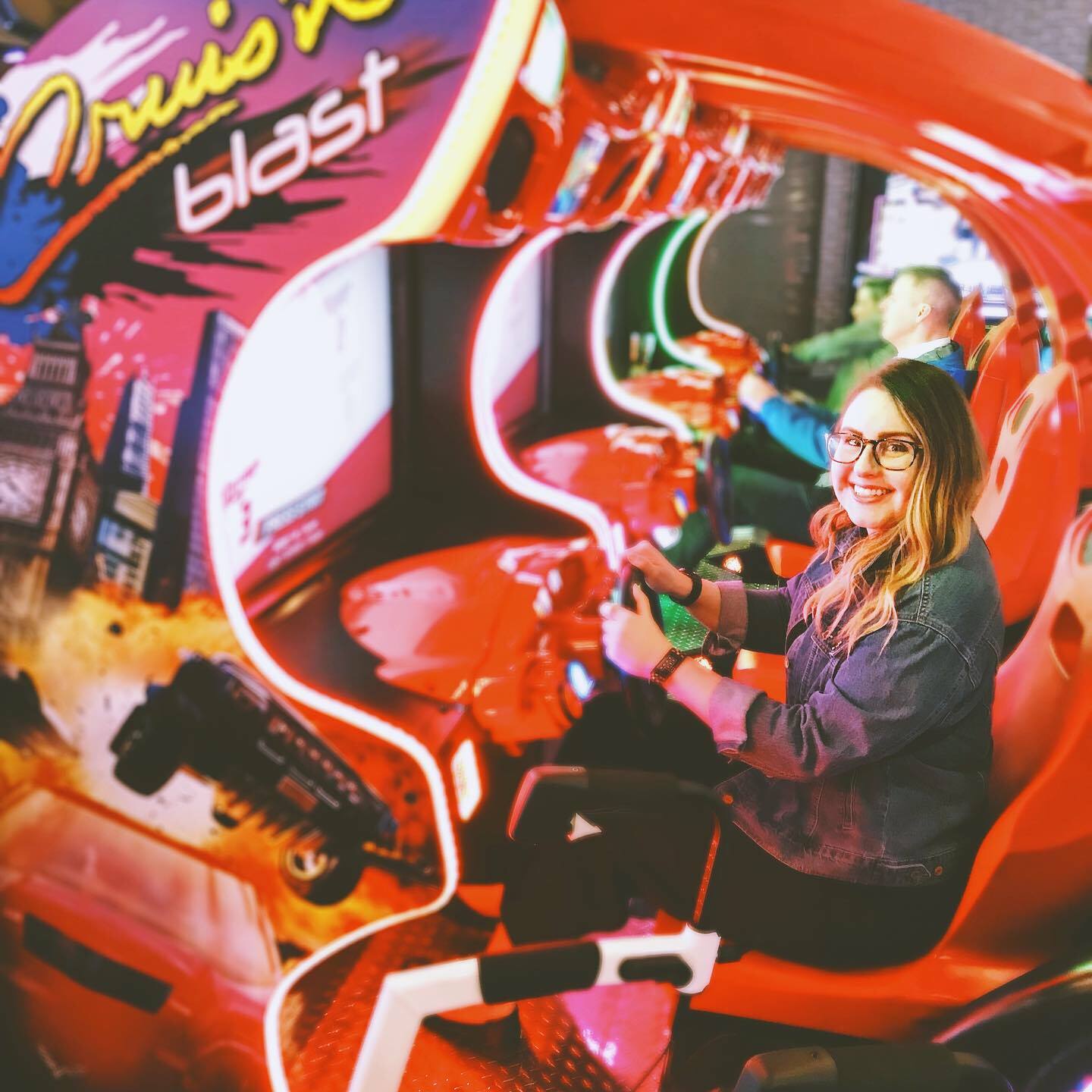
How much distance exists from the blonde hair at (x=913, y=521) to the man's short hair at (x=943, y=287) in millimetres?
122

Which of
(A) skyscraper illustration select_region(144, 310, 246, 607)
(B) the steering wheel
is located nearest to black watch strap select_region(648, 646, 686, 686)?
(B) the steering wheel

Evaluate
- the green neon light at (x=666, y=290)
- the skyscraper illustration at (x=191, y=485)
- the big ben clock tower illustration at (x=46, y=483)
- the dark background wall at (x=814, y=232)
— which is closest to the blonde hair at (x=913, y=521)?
the skyscraper illustration at (x=191, y=485)

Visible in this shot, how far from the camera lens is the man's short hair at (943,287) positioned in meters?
0.84

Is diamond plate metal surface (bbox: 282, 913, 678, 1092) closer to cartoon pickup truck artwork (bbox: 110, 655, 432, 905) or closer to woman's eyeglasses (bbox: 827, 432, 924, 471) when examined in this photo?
cartoon pickup truck artwork (bbox: 110, 655, 432, 905)

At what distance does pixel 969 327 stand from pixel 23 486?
55.3 inches

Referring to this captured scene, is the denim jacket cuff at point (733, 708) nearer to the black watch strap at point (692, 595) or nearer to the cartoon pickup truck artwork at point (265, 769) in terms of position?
the black watch strap at point (692, 595)

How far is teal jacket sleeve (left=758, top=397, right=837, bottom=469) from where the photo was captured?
103cm

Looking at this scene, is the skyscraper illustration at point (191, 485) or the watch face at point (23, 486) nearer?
the skyscraper illustration at point (191, 485)

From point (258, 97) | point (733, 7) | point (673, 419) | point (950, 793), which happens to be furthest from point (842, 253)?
point (950, 793)

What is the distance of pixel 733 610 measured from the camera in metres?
0.96

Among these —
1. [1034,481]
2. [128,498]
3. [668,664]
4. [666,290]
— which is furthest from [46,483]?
[666,290]

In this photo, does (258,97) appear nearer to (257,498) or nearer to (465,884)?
(257,498)

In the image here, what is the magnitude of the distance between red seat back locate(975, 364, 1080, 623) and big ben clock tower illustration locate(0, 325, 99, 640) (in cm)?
128

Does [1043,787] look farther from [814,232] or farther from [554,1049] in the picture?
[814,232]
